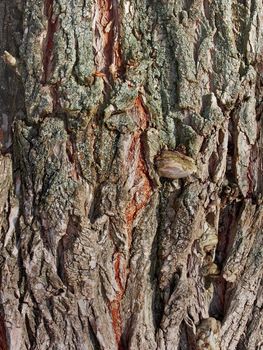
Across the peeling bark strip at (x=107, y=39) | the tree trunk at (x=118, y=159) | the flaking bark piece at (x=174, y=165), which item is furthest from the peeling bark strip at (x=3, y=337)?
the peeling bark strip at (x=107, y=39)

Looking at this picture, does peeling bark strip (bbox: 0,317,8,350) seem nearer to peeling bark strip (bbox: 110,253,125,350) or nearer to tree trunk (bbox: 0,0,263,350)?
tree trunk (bbox: 0,0,263,350)

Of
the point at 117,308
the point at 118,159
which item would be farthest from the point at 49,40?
the point at 117,308

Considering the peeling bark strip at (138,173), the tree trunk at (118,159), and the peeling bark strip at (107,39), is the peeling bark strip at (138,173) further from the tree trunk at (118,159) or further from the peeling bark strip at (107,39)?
the peeling bark strip at (107,39)

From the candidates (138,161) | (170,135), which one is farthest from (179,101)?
(138,161)

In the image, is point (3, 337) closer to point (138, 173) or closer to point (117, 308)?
point (117, 308)

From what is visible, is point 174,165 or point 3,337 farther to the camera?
point 3,337

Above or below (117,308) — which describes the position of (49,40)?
above

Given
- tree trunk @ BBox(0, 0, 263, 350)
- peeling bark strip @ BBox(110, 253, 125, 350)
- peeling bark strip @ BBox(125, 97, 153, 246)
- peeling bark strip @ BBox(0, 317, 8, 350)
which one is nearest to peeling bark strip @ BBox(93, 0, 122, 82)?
tree trunk @ BBox(0, 0, 263, 350)

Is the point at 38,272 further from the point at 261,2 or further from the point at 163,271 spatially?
the point at 261,2
